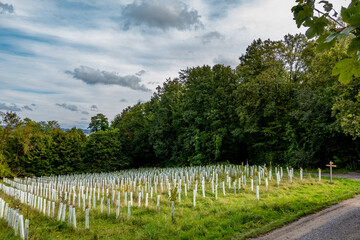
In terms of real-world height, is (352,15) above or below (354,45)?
above

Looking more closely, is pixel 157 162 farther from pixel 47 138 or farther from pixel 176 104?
pixel 47 138

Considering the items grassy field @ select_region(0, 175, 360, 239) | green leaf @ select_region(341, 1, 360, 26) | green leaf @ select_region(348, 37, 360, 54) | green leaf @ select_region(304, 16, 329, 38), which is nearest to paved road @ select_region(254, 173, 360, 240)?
grassy field @ select_region(0, 175, 360, 239)

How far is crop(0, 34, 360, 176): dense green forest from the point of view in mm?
22203

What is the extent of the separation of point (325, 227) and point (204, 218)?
4.09 m

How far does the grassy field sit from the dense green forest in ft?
29.9

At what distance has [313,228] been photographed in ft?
25.9

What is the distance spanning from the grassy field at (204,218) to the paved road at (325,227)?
35 centimetres

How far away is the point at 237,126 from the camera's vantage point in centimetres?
3134

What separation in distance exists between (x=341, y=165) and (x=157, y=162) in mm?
30856

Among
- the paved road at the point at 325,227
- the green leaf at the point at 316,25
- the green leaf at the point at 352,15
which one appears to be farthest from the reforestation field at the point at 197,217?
the green leaf at the point at 352,15

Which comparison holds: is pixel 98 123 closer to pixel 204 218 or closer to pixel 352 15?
pixel 204 218

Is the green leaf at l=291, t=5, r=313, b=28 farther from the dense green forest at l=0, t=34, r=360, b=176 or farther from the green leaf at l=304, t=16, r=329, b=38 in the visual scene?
the dense green forest at l=0, t=34, r=360, b=176

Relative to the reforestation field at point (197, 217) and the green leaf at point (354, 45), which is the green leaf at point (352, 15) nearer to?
the green leaf at point (354, 45)

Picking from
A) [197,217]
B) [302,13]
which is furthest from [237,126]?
[302,13]
